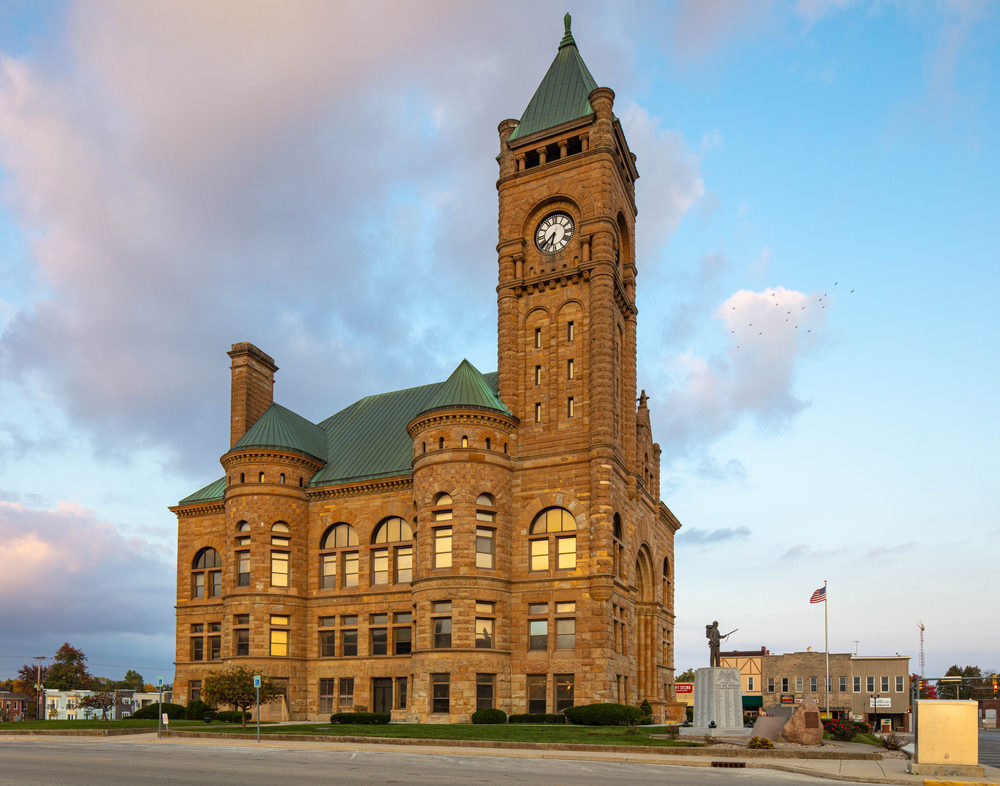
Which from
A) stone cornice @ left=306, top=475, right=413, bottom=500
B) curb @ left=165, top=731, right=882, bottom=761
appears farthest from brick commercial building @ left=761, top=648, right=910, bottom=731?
curb @ left=165, top=731, right=882, bottom=761

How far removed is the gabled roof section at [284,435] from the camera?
176 ft

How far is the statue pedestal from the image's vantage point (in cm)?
3531

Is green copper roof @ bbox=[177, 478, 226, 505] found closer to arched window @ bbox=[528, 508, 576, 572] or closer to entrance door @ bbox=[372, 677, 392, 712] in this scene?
entrance door @ bbox=[372, 677, 392, 712]

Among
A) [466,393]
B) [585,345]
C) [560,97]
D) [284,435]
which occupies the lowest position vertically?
[284,435]

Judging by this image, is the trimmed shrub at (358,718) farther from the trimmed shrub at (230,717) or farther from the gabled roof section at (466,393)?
the gabled roof section at (466,393)

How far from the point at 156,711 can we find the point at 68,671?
77739 mm

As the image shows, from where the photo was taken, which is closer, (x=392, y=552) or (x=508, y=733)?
(x=508, y=733)

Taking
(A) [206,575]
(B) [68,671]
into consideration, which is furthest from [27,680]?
(A) [206,575]

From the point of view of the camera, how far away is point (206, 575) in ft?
187

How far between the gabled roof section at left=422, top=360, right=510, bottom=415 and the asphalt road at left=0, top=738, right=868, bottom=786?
22537 millimetres

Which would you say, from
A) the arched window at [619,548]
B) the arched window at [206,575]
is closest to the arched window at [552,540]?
the arched window at [619,548]

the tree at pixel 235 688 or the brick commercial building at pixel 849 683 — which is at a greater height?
the tree at pixel 235 688

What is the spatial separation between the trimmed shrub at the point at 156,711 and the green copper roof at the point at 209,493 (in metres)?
13.6

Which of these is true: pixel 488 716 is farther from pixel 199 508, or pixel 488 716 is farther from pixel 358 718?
pixel 199 508
